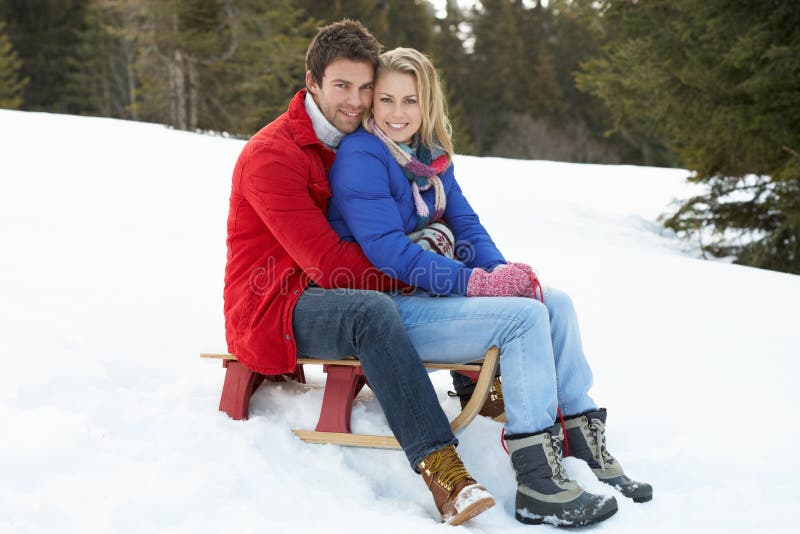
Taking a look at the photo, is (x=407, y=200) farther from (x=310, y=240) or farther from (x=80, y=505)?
(x=80, y=505)

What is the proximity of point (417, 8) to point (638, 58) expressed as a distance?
26587 millimetres

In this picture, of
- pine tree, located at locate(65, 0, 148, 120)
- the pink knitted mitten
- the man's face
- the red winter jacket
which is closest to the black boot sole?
the pink knitted mitten

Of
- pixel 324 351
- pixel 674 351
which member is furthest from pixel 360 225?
pixel 674 351

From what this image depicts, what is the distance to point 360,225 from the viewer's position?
2871mm

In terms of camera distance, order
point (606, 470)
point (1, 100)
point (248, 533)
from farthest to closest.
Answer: point (1, 100) < point (606, 470) < point (248, 533)

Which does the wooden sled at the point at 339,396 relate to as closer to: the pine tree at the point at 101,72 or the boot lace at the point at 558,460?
the boot lace at the point at 558,460

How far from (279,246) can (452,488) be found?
1104 millimetres

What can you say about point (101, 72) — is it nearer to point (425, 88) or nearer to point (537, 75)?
point (537, 75)

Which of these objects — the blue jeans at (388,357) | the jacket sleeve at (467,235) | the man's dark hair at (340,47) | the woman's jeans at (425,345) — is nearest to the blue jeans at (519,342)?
the woman's jeans at (425,345)

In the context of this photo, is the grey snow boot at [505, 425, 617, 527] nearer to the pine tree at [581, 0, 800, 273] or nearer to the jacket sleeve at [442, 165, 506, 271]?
the jacket sleeve at [442, 165, 506, 271]

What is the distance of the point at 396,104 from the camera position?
120 inches

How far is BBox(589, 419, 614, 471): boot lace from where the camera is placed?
9.59 ft

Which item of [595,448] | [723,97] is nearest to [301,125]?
[595,448]

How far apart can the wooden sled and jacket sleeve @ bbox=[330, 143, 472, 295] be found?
1.04 feet
